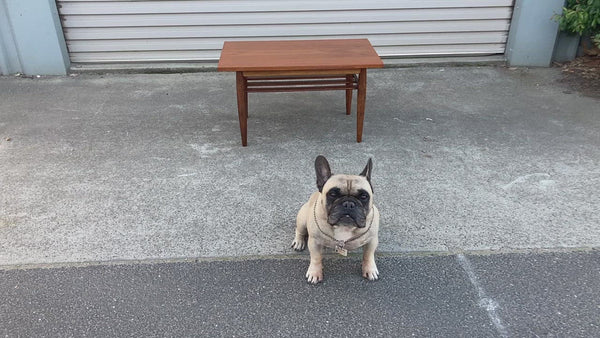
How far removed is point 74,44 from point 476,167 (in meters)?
5.56

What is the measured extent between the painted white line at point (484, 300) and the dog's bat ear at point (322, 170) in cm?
102

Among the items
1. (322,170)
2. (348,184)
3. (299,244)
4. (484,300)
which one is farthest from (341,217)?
(484,300)

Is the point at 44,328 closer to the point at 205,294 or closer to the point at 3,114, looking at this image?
the point at 205,294

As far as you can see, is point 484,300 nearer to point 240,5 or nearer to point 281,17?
point 281,17

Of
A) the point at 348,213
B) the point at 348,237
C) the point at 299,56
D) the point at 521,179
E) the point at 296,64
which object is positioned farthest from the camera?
the point at 299,56

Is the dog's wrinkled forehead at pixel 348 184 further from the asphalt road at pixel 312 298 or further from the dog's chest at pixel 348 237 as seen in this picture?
the asphalt road at pixel 312 298

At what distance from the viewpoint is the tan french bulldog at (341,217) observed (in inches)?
84.4

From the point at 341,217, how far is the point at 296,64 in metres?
1.94

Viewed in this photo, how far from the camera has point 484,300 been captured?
2354 mm

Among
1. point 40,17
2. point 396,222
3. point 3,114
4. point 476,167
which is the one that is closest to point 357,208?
point 396,222

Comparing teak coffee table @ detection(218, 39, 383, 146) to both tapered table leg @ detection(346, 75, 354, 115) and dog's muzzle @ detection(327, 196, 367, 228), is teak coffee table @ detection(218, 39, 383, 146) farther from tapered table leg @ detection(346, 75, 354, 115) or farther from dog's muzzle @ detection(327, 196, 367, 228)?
dog's muzzle @ detection(327, 196, 367, 228)

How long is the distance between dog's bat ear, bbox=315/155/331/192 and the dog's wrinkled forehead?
0.17 feet

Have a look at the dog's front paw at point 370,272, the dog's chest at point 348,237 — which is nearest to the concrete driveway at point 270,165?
the dog's front paw at point 370,272

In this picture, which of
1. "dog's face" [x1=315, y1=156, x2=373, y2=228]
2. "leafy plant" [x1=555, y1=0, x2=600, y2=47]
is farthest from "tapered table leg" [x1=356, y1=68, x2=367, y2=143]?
"leafy plant" [x1=555, y1=0, x2=600, y2=47]
